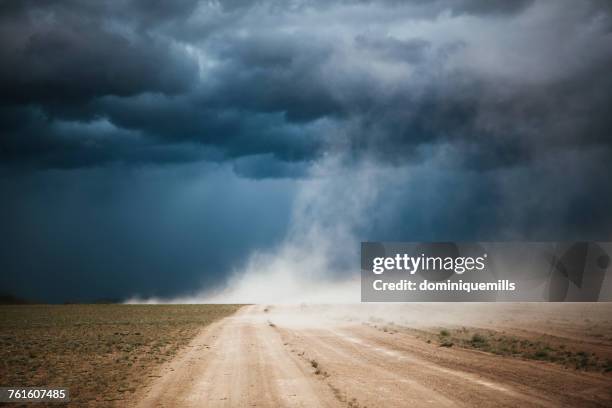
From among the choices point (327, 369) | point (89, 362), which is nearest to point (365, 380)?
point (327, 369)

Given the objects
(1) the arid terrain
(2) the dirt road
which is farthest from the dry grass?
(2) the dirt road

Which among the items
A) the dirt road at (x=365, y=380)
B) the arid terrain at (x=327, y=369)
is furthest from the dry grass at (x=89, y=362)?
the dirt road at (x=365, y=380)

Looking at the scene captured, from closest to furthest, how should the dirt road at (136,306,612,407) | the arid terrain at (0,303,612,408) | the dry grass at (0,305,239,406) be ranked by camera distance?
1. the dirt road at (136,306,612,407)
2. the arid terrain at (0,303,612,408)
3. the dry grass at (0,305,239,406)

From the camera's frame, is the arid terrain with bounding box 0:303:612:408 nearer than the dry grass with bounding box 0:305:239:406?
Yes

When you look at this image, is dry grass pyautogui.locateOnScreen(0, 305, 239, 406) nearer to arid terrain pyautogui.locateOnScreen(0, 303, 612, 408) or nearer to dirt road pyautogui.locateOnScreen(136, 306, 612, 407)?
arid terrain pyautogui.locateOnScreen(0, 303, 612, 408)

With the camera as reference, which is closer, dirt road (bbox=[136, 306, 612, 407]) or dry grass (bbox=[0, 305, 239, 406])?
dirt road (bbox=[136, 306, 612, 407])

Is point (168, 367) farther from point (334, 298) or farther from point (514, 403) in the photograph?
point (334, 298)

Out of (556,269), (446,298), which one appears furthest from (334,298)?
(556,269)

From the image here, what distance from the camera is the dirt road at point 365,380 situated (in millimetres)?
14203

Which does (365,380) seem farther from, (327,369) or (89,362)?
(89,362)

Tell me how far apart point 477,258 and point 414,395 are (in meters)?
48.5

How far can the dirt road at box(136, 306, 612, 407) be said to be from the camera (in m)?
14.2

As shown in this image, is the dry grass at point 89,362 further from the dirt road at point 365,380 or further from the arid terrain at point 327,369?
the dirt road at point 365,380

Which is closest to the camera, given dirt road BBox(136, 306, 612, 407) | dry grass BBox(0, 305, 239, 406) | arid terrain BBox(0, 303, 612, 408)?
dirt road BBox(136, 306, 612, 407)
